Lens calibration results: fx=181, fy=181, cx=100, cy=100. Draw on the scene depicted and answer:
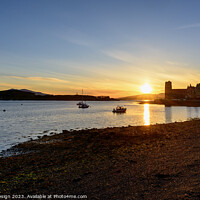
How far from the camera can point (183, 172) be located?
9992 mm

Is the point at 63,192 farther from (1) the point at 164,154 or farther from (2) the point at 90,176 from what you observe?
(1) the point at 164,154

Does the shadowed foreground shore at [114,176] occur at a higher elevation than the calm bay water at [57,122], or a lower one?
higher

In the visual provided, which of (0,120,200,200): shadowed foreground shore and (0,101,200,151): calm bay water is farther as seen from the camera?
(0,101,200,151): calm bay water

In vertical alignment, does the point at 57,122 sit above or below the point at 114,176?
below

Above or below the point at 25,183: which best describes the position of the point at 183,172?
above

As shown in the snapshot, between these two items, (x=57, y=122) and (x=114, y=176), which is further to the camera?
(x=57, y=122)

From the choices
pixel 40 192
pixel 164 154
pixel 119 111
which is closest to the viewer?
pixel 40 192

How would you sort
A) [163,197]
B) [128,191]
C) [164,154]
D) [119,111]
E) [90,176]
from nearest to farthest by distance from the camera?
1. [163,197]
2. [128,191]
3. [90,176]
4. [164,154]
5. [119,111]

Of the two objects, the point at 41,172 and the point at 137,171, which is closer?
the point at 137,171

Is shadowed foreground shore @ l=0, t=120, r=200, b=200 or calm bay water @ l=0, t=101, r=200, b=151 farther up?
shadowed foreground shore @ l=0, t=120, r=200, b=200

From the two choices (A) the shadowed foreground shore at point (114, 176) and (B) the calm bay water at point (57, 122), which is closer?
(A) the shadowed foreground shore at point (114, 176)

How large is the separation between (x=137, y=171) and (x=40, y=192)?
5.50 m

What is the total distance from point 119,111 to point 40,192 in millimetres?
83809

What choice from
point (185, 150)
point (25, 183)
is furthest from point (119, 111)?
point (25, 183)
